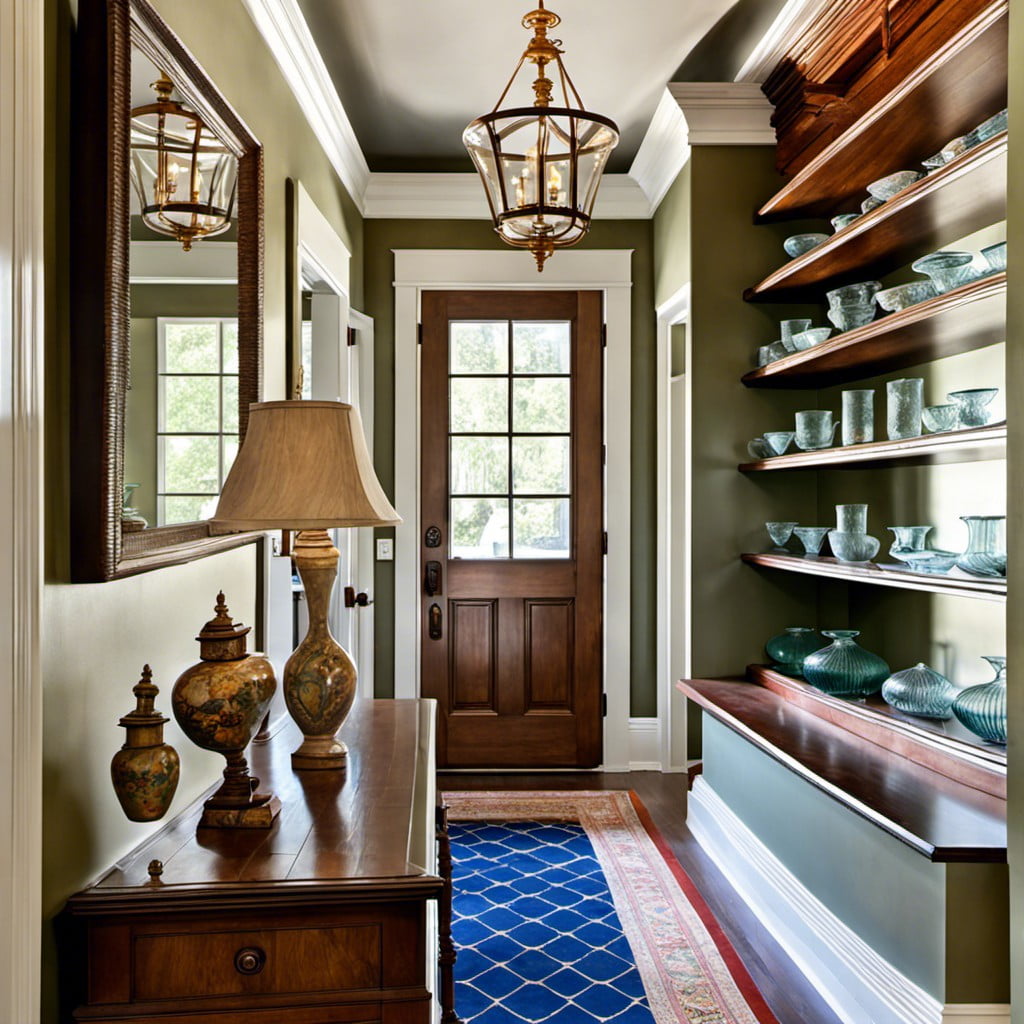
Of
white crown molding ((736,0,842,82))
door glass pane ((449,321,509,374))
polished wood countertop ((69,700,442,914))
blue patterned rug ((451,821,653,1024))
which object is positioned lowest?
blue patterned rug ((451,821,653,1024))

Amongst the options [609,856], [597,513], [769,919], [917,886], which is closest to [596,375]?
[597,513]

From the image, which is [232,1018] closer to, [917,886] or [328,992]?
[328,992]

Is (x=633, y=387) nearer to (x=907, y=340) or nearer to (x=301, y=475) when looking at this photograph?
(x=907, y=340)

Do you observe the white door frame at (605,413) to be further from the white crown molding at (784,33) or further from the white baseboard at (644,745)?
the white crown molding at (784,33)

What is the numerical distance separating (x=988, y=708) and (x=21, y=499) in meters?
2.06

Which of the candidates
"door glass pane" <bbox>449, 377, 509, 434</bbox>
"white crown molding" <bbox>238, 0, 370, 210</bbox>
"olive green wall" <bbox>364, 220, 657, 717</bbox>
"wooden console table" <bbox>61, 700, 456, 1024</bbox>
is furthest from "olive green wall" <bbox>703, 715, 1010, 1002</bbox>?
"white crown molding" <bbox>238, 0, 370, 210</bbox>

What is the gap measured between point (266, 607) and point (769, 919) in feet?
5.67

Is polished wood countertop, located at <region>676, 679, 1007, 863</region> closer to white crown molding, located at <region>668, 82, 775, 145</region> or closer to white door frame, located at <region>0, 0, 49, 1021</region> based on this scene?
white door frame, located at <region>0, 0, 49, 1021</region>

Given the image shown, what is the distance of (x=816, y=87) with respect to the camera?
3215 mm

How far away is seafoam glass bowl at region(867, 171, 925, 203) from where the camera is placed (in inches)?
104

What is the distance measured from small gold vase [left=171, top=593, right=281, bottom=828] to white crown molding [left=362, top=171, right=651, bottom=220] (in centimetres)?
328

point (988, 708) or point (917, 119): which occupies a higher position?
point (917, 119)

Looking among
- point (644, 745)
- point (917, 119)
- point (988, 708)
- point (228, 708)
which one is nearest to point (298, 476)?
point (228, 708)

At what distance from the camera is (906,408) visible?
2641 mm
